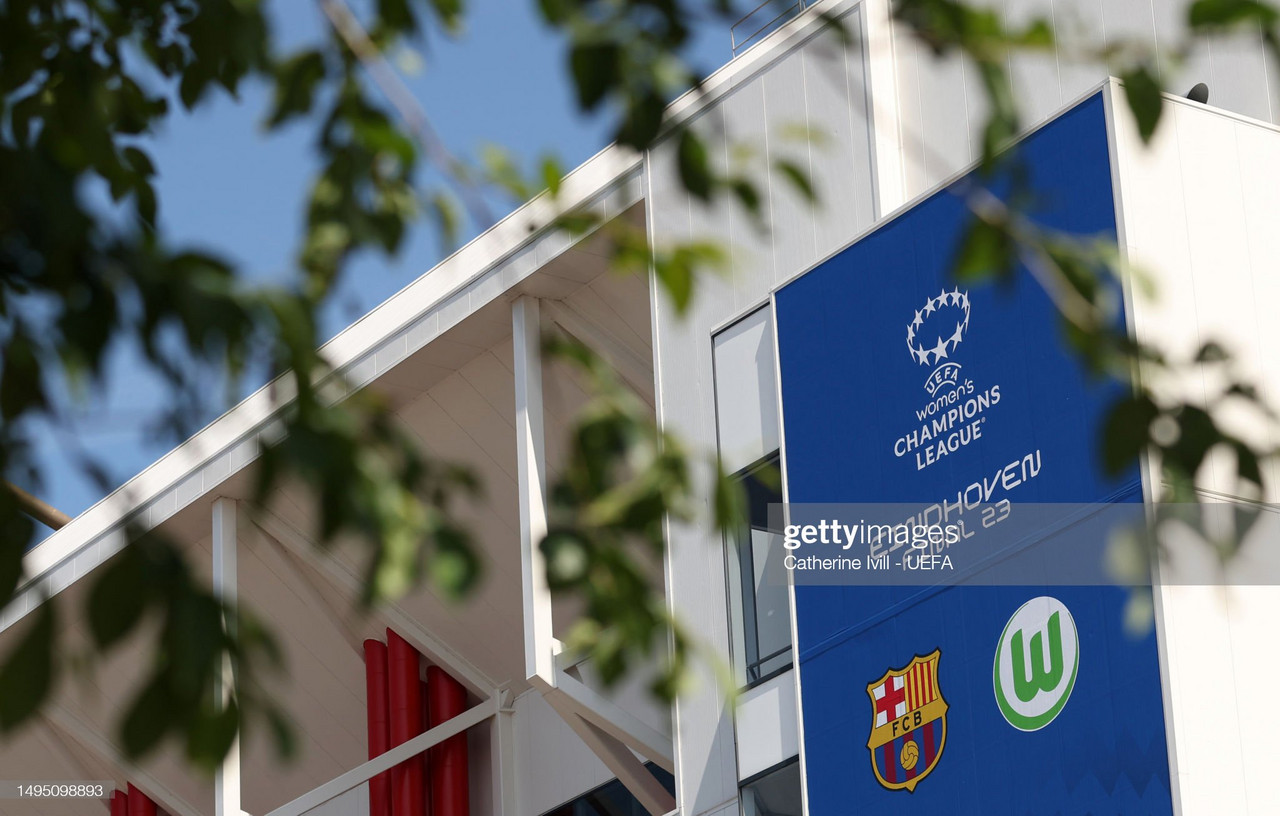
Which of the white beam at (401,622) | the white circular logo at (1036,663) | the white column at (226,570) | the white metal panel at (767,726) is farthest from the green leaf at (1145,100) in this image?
the white beam at (401,622)

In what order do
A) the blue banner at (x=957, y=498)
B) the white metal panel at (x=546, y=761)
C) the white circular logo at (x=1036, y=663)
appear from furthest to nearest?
1. the white metal panel at (x=546, y=761)
2. the white circular logo at (x=1036, y=663)
3. the blue banner at (x=957, y=498)

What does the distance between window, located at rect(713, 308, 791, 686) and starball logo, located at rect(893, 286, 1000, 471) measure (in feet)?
3.56

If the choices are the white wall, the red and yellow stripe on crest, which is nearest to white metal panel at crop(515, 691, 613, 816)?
the red and yellow stripe on crest

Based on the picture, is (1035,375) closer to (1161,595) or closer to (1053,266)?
(1161,595)

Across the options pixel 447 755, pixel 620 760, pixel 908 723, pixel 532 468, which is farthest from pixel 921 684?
pixel 447 755

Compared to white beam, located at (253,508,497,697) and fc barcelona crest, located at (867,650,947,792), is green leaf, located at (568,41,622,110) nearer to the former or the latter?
fc barcelona crest, located at (867,650,947,792)

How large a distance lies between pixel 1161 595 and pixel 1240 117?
3.37 metres

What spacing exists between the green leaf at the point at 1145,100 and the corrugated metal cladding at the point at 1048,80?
10.6 metres

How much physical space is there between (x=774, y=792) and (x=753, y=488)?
7.01 ft

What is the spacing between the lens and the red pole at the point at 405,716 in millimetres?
21344

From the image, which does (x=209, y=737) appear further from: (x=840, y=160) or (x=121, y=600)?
(x=840, y=160)

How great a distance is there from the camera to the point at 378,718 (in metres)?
21.8

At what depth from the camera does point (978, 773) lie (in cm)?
1155

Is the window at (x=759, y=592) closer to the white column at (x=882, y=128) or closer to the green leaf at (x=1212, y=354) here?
the white column at (x=882, y=128)
